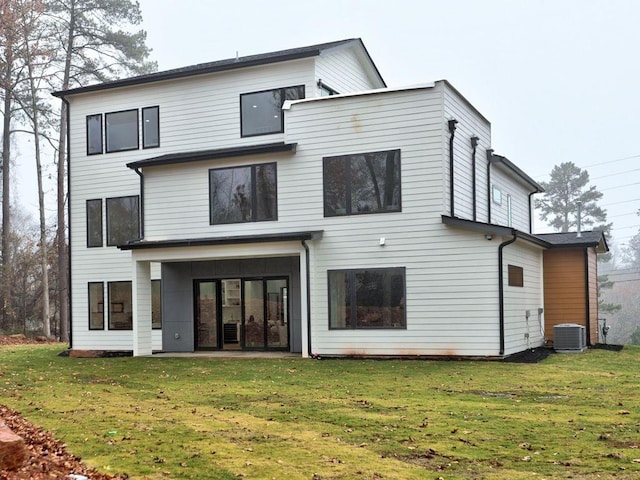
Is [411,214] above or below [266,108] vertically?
below

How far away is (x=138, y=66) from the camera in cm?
3503

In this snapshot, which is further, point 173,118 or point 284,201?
point 173,118

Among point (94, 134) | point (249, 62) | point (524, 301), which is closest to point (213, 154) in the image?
point (249, 62)

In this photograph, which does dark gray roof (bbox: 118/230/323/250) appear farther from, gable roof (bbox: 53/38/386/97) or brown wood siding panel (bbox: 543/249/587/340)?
brown wood siding panel (bbox: 543/249/587/340)

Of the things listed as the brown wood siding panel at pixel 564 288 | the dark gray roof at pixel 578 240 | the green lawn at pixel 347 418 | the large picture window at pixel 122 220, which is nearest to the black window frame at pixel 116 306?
the large picture window at pixel 122 220

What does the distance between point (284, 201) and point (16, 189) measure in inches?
1356

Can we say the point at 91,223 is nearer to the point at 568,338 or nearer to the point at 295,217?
the point at 295,217

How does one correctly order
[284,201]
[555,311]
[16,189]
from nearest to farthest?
[284,201] < [555,311] < [16,189]

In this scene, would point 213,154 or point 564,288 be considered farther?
point 564,288

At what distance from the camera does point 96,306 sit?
808 inches

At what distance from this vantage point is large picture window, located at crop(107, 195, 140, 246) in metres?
20.2

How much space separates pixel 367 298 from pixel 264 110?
5.71 meters

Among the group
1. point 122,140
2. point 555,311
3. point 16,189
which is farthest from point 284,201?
point 16,189

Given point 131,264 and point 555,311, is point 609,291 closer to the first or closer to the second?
point 555,311
